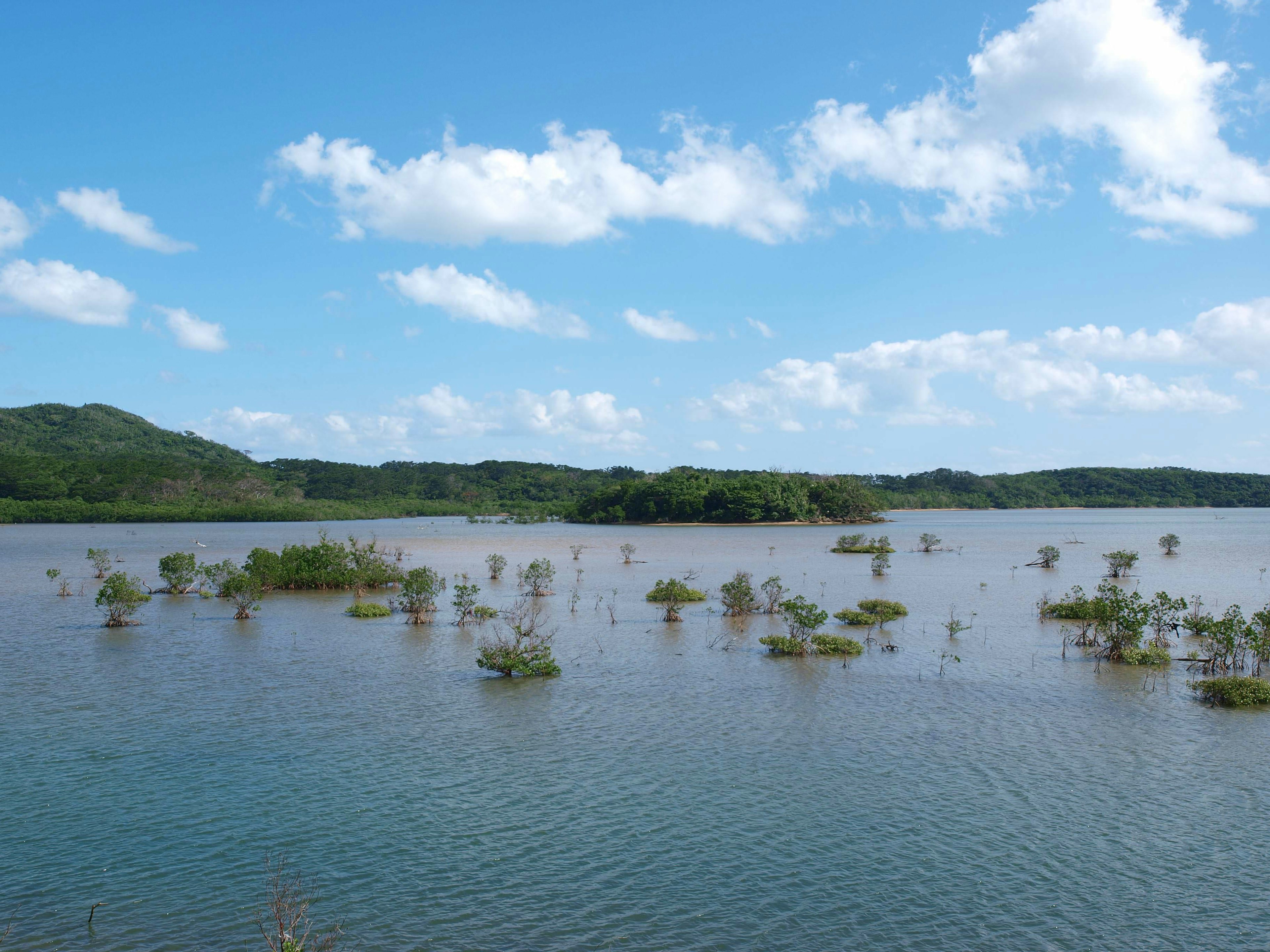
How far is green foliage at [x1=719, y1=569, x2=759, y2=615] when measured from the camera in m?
29.8

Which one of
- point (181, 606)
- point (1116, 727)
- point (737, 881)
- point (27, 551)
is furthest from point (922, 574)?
point (27, 551)

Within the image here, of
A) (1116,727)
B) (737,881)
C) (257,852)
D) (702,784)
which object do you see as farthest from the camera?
(1116,727)

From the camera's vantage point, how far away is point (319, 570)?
3828cm

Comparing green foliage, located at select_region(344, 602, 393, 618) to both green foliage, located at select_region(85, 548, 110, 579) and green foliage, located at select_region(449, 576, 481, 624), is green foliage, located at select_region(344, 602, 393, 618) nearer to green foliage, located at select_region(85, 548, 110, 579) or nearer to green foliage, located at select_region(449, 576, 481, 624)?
green foliage, located at select_region(449, 576, 481, 624)

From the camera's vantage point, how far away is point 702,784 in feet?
41.1

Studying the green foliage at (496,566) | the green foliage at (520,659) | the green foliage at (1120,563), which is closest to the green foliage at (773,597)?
the green foliage at (520,659)

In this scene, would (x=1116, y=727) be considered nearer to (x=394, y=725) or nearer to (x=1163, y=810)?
(x=1163, y=810)

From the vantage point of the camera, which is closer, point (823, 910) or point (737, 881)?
point (823, 910)

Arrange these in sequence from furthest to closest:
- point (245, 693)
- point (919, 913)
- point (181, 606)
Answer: point (181, 606)
point (245, 693)
point (919, 913)

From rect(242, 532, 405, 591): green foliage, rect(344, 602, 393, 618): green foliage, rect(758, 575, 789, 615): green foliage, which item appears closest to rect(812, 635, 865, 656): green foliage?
rect(758, 575, 789, 615): green foliage

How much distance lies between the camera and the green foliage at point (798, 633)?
22531 millimetres

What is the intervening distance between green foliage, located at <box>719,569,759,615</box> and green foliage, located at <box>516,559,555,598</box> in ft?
28.9

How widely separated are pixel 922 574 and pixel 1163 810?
3584cm

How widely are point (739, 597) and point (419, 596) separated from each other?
10.8 meters
